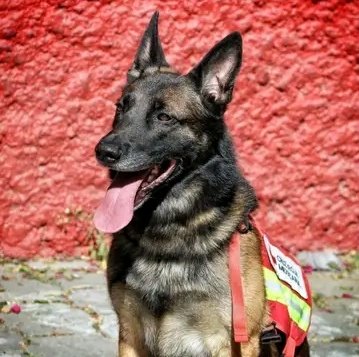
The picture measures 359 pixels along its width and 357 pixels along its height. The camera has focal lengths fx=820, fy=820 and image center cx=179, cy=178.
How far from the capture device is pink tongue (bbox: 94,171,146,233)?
4.10 m

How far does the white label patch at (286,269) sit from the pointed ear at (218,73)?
2.69ft

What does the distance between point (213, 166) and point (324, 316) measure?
2.67m

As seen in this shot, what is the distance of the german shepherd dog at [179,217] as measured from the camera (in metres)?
4.16

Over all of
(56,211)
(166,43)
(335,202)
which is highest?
(166,43)

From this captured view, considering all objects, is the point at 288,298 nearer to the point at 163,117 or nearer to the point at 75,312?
the point at 163,117

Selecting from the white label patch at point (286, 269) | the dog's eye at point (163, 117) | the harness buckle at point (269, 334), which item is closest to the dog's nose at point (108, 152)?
the dog's eye at point (163, 117)

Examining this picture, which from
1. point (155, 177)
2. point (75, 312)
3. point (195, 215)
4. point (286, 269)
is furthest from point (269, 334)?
point (75, 312)

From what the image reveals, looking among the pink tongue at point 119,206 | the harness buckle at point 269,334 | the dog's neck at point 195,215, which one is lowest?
the harness buckle at point 269,334

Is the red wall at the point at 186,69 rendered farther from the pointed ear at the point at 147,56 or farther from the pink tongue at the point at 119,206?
the pink tongue at the point at 119,206

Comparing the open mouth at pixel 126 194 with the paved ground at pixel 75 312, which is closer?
the open mouth at pixel 126 194

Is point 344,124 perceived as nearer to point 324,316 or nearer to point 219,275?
point 324,316

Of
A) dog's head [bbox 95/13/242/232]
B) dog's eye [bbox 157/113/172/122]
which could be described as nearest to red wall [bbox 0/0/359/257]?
dog's head [bbox 95/13/242/232]

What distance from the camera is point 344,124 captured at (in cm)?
789

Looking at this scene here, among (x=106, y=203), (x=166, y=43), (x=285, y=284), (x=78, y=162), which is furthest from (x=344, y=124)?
(x=106, y=203)
